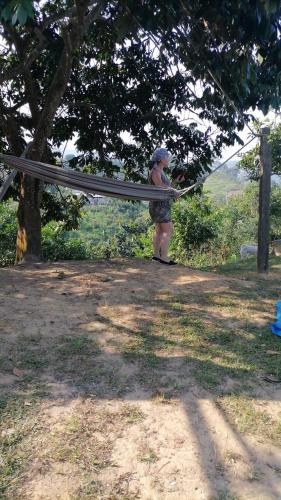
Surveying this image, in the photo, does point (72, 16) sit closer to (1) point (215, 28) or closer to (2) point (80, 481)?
(1) point (215, 28)

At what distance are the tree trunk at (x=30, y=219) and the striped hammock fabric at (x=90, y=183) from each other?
101 cm

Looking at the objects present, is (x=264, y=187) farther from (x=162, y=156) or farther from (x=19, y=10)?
(x=19, y=10)

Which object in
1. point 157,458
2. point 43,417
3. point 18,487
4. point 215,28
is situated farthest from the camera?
point 215,28

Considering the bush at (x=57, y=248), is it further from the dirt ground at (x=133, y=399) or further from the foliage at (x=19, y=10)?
the foliage at (x=19, y=10)

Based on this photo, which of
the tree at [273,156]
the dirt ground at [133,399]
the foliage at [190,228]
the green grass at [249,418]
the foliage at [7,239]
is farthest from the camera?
the foliage at [190,228]

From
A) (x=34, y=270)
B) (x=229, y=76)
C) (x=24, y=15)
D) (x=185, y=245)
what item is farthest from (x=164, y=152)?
(x=185, y=245)

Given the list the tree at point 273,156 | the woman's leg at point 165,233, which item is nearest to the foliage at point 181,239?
the tree at point 273,156

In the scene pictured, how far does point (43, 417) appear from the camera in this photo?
1.69m

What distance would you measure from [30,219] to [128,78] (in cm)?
204

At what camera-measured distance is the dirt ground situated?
144 centimetres

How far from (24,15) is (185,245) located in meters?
A: 8.55

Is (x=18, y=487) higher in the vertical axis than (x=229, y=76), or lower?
lower

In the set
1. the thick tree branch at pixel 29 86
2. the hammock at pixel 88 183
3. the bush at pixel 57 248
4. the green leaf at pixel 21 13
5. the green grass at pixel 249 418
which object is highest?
the thick tree branch at pixel 29 86

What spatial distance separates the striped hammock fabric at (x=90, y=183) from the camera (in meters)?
3.59
